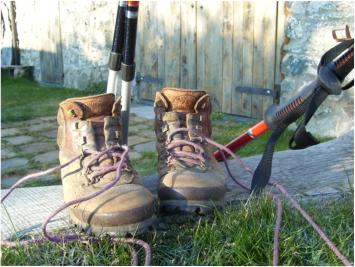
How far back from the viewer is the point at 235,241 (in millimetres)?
1092

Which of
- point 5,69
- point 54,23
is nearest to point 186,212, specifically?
point 54,23

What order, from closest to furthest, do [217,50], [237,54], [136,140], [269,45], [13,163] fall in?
[13,163] → [136,140] → [269,45] → [237,54] → [217,50]

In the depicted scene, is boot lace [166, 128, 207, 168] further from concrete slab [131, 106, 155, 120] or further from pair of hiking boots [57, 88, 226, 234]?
concrete slab [131, 106, 155, 120]

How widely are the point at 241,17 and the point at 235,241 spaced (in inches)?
113

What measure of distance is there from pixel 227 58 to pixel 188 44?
46 cm

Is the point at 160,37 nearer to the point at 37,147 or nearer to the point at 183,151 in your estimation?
the point at 37,147

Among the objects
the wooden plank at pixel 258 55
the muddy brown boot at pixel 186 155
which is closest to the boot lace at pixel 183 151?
the muddy brown boot at pixel 186 155

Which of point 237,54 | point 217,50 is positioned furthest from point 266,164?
point 217,50

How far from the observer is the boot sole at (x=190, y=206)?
4.02 feet

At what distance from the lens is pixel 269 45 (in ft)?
11.7

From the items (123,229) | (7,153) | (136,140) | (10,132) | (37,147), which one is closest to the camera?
(123,229)

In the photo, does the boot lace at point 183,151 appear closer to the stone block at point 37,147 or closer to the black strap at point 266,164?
the black strap at point 266,164

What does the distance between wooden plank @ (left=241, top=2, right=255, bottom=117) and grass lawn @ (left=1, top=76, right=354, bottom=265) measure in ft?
8.11

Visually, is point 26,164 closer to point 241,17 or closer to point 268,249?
point 241,17
